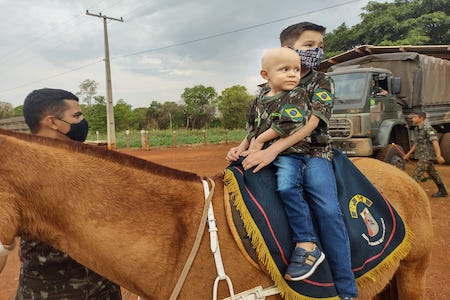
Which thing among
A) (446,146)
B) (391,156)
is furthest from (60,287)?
(446,146)

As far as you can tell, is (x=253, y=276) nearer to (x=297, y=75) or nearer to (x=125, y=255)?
(x=125, y=255)

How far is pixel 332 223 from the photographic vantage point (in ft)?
5.57

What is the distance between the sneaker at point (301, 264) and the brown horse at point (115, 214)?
0.13 metres

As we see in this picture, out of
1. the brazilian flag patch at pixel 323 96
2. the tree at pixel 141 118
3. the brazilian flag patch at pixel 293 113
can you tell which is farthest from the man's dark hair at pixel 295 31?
the tree at pixel 141 118

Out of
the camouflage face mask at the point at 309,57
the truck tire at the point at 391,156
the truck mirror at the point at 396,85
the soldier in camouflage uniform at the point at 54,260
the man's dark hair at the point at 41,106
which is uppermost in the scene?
the truck mirror at the point at 396,85

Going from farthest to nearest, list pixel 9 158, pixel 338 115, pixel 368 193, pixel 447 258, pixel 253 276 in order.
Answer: pixel 338 115 < pixel 447 258 < pixel 368 193 < pixel 253 276 < pixel 9 158

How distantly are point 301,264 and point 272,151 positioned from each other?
21.6 inches

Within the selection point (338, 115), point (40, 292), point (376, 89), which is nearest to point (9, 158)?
point (40, 292)

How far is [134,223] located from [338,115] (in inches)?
319

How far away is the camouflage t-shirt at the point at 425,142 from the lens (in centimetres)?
770

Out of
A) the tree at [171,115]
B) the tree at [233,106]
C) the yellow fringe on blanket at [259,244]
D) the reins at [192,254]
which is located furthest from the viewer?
the tree at [171,115]

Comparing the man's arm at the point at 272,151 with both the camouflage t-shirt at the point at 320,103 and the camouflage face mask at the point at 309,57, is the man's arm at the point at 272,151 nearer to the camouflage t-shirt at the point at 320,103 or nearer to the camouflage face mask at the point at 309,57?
the camouflage t-shirt at the point at 320,103

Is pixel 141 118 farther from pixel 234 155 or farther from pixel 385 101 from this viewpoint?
pixel 234 155

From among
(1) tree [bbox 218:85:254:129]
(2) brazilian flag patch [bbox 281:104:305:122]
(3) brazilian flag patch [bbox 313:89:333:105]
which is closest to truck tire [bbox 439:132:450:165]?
(3) brazilian flag patch [bbox 313:89:333:105]
